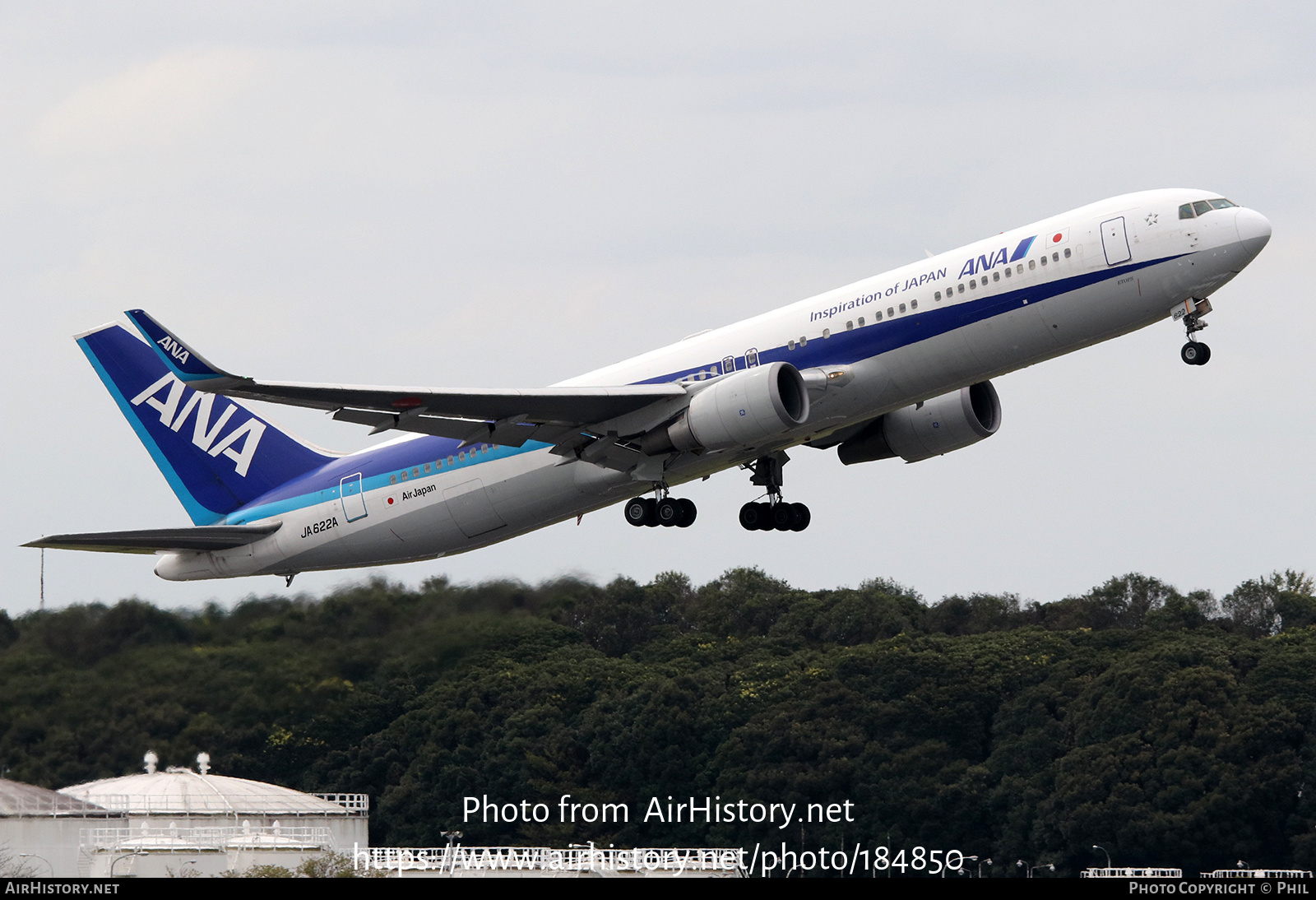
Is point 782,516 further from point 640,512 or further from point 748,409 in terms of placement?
point 748,409

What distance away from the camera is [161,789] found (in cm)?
5272

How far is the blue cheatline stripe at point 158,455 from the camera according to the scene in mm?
44938

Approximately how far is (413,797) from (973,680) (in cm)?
2339

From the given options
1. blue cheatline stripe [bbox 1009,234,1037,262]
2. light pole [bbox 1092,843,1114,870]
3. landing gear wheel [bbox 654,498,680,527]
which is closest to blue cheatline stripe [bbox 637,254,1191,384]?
blue cheatline stripe [bbox 1009,234,1037,262]

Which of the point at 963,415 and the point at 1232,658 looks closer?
the point at 963,415

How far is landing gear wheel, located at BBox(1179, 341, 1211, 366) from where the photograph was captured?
116 ft

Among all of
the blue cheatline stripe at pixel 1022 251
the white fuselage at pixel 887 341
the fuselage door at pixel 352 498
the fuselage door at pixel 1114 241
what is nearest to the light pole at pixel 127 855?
the white fuselage at pixel 887 341

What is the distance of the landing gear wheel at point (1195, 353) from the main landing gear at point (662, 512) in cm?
1044

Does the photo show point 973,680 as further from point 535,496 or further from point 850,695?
point 535,496

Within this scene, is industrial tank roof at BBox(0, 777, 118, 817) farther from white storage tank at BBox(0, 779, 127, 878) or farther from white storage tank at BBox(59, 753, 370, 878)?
white storage tank at BBox(59, 753, 370, 878)

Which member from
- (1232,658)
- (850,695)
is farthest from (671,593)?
(1232,658)

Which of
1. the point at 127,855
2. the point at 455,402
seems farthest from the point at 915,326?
the point at 127,855

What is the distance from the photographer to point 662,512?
39.7 m

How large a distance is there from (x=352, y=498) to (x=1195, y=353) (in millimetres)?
18122
